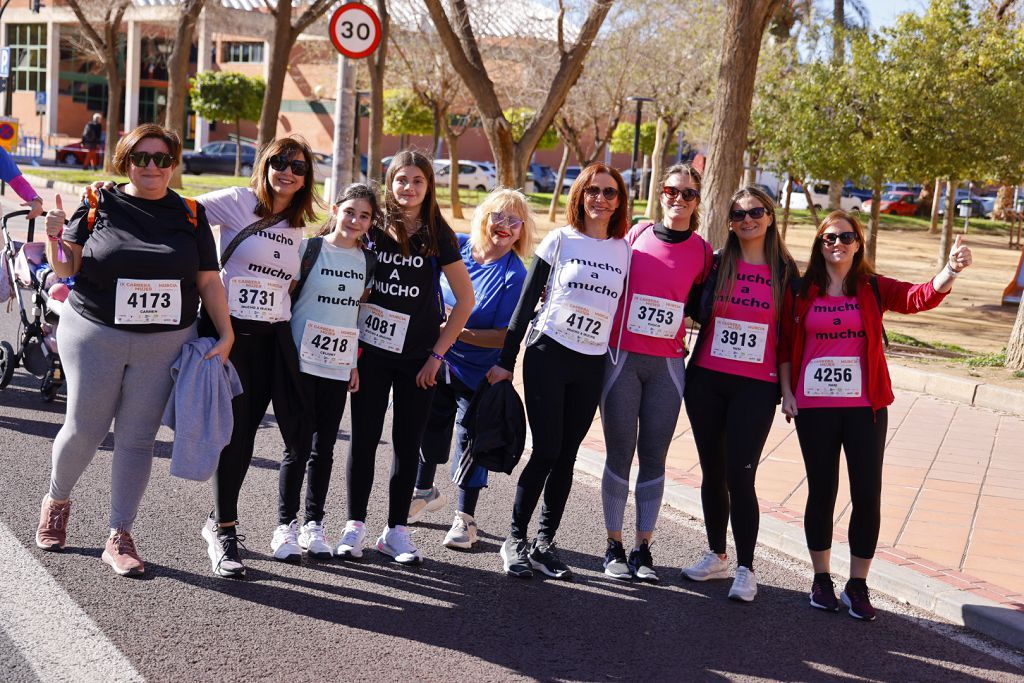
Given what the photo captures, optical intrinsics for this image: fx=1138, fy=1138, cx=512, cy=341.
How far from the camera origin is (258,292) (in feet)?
16.0

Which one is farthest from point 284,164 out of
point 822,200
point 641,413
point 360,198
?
point 822,200

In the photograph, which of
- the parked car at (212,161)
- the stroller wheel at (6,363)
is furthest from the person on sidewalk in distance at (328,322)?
the parked car at (212,161)

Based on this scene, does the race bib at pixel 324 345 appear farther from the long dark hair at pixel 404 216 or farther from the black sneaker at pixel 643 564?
the black sneaker at pixel 643 564

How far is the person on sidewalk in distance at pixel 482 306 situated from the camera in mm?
5605

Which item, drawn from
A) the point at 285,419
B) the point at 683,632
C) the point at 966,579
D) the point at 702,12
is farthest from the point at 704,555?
the point at 702,12

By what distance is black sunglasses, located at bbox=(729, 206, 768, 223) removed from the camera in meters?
5.05

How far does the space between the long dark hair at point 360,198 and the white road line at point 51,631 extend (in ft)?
6.19

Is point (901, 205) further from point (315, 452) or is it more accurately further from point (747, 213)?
point (315, 452)

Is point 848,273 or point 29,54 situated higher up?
point 29,54

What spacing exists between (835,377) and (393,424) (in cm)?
199

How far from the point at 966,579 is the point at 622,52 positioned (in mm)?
29431

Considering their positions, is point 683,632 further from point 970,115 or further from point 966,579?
point 970,115

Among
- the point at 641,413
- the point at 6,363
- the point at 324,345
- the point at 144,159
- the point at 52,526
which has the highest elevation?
the point at 144,159

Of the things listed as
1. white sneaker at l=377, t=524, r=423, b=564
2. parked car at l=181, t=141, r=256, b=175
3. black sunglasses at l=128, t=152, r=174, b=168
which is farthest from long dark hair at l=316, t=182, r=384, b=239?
parked car at l=181, t=141, r=256, b=175
